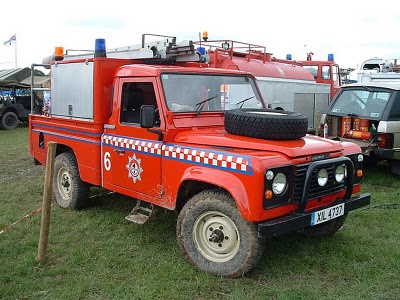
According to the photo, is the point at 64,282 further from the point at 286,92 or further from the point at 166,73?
the point at 286,92

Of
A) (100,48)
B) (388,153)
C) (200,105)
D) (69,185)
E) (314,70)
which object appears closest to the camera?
(200,105)

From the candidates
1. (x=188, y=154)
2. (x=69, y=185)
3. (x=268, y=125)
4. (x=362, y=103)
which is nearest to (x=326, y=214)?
(x=268, y=125)

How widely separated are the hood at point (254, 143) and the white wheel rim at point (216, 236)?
0.68 meters

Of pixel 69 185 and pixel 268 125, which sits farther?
pixel 69 185

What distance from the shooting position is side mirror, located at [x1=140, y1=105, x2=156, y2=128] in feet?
14.8

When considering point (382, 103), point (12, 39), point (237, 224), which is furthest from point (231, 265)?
point (12, 39)

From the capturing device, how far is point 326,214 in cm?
430

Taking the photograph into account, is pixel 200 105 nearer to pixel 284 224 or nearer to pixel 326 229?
pixel 284 224

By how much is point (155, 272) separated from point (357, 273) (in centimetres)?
198

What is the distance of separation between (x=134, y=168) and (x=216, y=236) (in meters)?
1.39

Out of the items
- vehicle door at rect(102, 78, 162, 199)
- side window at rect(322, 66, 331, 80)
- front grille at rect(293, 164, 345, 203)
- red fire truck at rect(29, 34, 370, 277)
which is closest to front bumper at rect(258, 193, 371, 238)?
red fire truck at rect(29, 34, 370, 277)

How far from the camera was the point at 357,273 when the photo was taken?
14.2ft

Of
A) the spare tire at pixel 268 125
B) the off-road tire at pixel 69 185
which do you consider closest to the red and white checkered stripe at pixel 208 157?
the spare tire at pixel 268 125

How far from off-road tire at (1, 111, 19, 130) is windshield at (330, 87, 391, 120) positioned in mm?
14402
